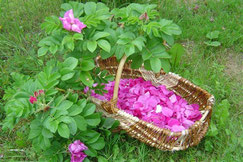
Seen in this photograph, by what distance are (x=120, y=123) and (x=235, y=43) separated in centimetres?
153

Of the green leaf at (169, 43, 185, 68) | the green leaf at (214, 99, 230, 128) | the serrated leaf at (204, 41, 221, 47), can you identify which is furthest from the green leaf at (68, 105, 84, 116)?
the serrated leaf at (204, 41, 221, 47)

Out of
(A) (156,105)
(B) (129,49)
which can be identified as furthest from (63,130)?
(A) (156,105)

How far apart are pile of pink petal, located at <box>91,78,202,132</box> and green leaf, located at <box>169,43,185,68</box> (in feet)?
1.04

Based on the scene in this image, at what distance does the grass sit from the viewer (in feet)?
5.48

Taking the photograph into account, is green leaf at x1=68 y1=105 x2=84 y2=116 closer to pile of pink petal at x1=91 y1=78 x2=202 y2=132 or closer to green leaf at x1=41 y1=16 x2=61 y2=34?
green leaf at x1=41 y1=16 x2=61 y2=34

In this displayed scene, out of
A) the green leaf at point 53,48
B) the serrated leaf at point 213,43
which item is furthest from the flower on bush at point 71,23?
the serrated leaf at point 213,43

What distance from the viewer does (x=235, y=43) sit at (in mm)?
2525

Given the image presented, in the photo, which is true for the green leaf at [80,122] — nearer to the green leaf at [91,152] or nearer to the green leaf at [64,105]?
the green leaf at [64,105]

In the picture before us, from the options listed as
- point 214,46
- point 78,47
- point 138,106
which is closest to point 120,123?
point 138,106

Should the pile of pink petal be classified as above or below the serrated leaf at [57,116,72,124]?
below

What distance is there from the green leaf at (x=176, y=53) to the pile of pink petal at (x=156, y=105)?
12.5 inches

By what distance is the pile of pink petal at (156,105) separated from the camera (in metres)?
1.79

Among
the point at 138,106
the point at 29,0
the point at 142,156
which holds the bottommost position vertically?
the point at 142,156

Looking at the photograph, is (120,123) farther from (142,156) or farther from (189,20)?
(189,20)
